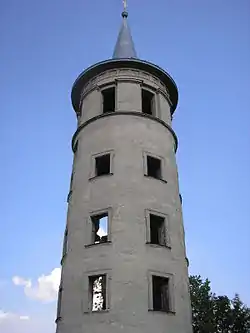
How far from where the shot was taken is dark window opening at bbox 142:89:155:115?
90.1 ft

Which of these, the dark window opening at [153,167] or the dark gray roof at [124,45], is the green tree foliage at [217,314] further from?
the dark gray roof at [124,45]

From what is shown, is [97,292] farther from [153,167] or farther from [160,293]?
[153,167]

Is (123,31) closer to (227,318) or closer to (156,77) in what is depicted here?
(156,77)

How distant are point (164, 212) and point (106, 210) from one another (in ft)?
11.1

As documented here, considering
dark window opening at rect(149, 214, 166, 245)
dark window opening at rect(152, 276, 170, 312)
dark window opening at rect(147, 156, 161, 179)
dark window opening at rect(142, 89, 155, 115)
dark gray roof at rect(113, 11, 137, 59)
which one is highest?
dark gray roof at rect(113, 11, 137, 59)

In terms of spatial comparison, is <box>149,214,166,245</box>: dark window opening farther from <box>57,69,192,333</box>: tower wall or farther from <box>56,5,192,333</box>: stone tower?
<box>57,69,192,333</box>: tower wall

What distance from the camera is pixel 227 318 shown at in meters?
38.5

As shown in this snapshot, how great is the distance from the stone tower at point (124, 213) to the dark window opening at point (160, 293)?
5 cm

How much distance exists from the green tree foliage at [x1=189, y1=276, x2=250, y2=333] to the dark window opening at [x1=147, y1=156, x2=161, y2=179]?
2050cm

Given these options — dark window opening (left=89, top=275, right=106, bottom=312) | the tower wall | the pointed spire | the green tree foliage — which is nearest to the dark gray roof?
the pointed spire

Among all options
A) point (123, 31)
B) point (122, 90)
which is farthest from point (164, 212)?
point (123, 31)

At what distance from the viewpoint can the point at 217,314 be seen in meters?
39.1

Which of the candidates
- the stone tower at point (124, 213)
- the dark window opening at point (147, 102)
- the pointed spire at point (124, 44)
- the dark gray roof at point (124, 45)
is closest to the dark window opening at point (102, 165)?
the stone tower at point (124, 213)

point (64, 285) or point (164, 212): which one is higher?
point (164, 212)
